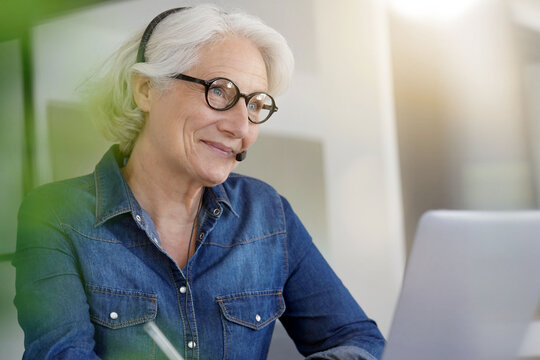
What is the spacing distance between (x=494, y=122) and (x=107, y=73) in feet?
4.68

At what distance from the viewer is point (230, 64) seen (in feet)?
3.81

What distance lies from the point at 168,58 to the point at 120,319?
19.4 inches

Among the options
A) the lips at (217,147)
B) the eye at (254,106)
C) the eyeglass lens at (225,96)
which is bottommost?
the lips at (217,147)

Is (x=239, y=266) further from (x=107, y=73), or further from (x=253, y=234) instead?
(x=107, y=73)

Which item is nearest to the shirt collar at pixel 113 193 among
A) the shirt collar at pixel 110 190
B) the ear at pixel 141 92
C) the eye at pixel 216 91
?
the shirt collar at pixel 110 190

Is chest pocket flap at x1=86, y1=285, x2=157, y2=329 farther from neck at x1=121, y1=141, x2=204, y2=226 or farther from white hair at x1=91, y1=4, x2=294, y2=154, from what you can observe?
white hair at x1=91, y1=4, x2=294, y2=154

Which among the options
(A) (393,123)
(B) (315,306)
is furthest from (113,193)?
(A) (393,123)

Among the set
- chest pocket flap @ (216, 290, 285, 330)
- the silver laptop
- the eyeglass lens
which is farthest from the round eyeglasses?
the silver laptop

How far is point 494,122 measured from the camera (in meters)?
2.09

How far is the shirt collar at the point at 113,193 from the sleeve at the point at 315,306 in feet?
0.58

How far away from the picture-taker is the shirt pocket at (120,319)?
1063 mm

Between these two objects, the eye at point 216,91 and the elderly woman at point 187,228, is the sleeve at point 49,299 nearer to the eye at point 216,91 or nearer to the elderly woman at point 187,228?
the elderly woman at point 187,228

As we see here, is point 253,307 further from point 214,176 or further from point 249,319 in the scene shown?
point 214,176

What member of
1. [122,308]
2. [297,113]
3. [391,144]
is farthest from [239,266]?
[391,144]
